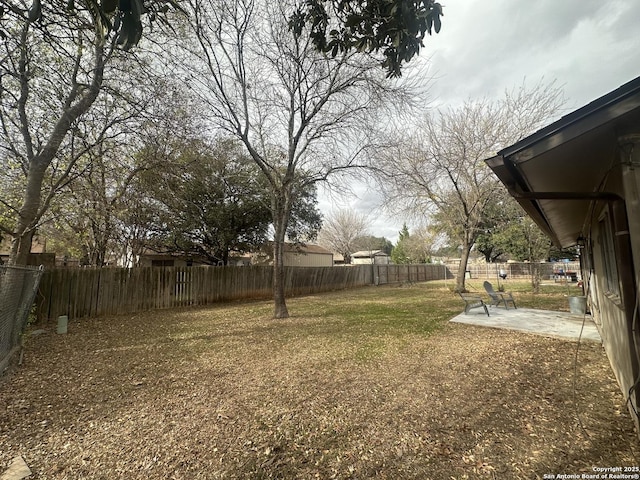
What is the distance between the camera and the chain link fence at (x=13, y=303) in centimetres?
380

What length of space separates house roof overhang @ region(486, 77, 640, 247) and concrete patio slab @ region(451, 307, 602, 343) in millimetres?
3981

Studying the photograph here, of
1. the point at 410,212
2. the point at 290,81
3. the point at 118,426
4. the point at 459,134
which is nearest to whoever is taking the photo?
the point at 118,426

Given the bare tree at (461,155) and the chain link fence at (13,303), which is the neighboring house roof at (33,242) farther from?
the bare tree at (461,155)

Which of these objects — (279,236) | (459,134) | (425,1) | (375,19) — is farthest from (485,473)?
(459,134)

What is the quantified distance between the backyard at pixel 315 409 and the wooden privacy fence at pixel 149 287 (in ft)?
6.81

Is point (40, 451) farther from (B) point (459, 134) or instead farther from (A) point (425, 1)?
(B) point (459, 134)

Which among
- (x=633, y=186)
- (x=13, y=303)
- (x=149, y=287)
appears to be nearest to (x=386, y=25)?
(x=633, y=186)

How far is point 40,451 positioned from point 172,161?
7.51 meters

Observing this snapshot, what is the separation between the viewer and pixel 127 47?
190 cm

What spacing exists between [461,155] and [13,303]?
14.3m

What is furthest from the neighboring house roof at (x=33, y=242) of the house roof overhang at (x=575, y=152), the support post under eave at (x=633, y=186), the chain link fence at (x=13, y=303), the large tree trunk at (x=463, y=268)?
the large tree trunk at (x=463, y=268)

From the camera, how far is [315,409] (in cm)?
292

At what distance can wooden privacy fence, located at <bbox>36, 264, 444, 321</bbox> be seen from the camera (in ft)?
24.1

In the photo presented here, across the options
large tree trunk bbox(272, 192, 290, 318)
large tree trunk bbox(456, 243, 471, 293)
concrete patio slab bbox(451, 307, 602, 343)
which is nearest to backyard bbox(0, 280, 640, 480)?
concrete patio slab bbox(451, 307, 602, 343)
